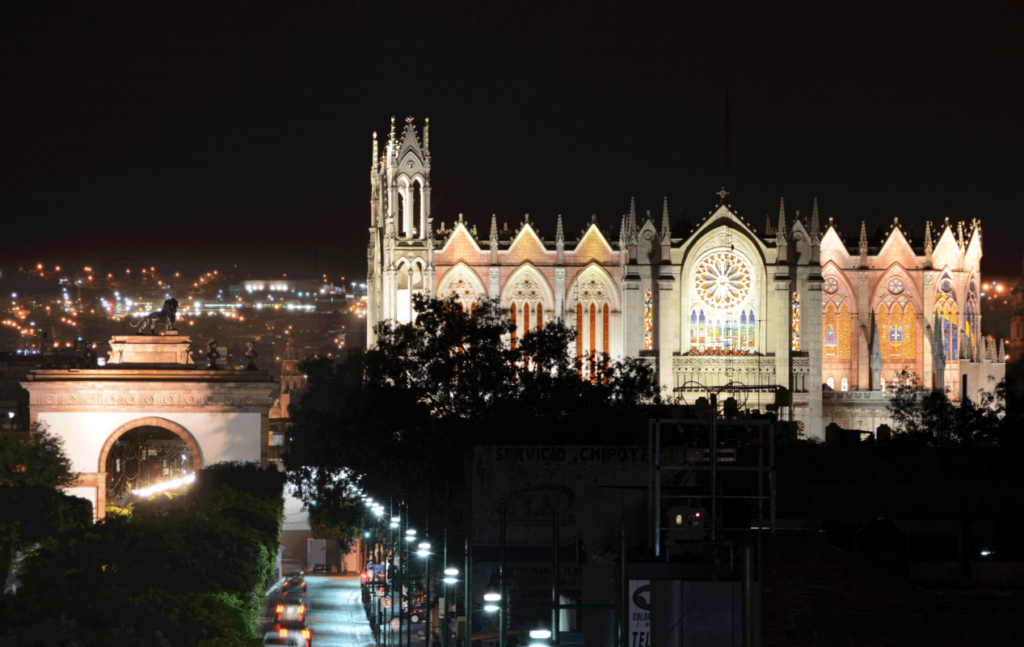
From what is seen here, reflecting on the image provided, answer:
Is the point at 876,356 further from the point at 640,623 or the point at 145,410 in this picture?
the point at 640,623

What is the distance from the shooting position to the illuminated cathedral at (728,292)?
3489 inches

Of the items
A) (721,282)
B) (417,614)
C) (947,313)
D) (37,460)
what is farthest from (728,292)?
(37,460)

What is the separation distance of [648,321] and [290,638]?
31257mm

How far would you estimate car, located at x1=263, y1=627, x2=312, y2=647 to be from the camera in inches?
2576

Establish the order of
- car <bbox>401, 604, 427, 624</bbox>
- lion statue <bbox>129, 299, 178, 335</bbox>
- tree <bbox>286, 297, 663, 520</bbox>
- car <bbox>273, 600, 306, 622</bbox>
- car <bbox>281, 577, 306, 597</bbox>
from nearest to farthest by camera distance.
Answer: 1. tree <bbox>286, 297, 663, 520</bbox>
2. car <bbox>401, 604, 427, 624</bbox>
3. car <bbox>273, 600, 306, 622</bbox>
4. car <bbox>281, 577, 306, 597</bbox>
5. lion statue <bbox>129, 299, 178, 335</bbox>

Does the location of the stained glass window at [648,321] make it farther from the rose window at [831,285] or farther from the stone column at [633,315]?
the rose window at [831,285]

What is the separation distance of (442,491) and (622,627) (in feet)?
101

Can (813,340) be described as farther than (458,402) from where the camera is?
Yes

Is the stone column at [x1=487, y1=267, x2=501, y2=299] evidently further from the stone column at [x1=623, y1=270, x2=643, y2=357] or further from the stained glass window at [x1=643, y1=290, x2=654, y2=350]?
the stained glass window at [x1=643, y1=290, x2=654, y2=350]

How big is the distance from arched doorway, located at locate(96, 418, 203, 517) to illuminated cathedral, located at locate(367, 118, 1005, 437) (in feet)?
44.4

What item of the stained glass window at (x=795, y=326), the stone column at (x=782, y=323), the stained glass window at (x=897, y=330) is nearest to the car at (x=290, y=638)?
the stone column at (x=782, y=323)

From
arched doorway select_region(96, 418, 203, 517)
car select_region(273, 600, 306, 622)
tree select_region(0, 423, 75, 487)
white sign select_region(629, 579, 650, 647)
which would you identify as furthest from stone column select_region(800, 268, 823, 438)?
white sign select_region(629, 579, 650, 647)

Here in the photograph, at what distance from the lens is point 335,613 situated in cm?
8100

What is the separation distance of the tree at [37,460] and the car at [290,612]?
39.3ft
